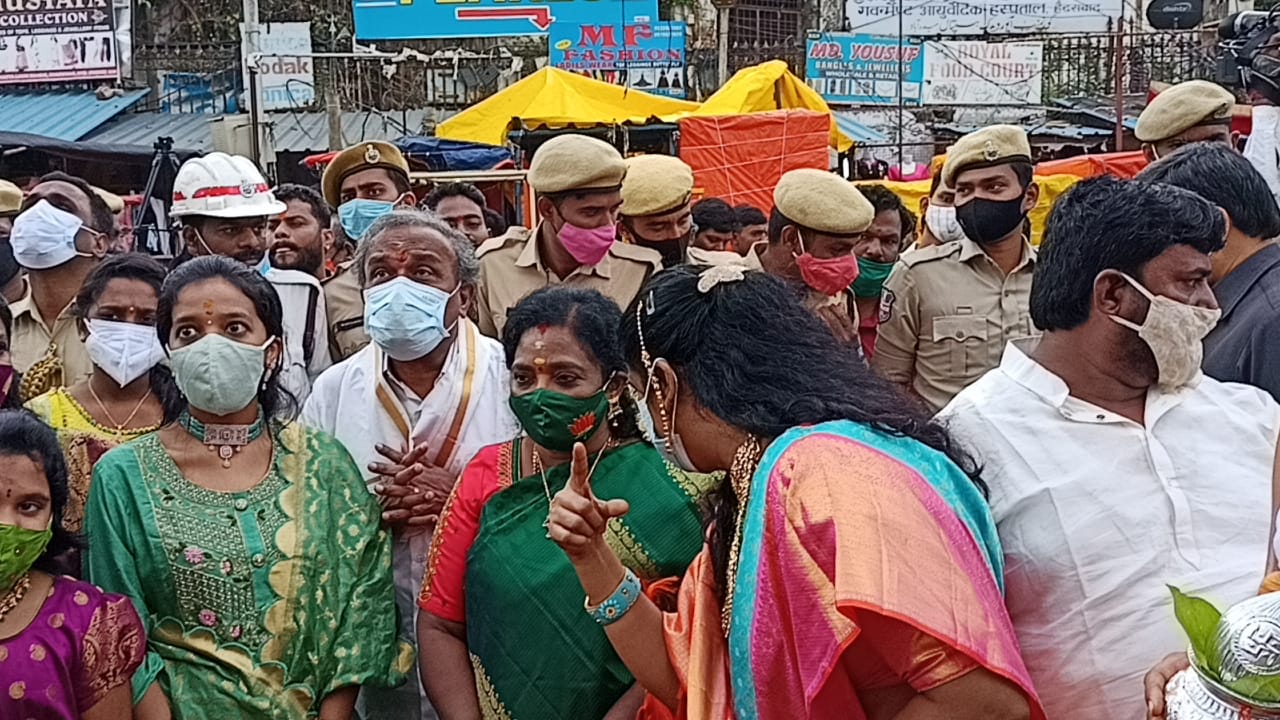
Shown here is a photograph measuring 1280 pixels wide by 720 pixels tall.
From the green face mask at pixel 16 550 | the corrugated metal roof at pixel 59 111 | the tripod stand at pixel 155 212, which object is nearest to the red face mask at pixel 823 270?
the green face mask at pixel 16 550

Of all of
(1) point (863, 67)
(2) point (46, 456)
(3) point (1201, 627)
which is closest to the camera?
(3) point (1201, 627)

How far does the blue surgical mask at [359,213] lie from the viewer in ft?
16.5

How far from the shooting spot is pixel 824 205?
436 centimetres

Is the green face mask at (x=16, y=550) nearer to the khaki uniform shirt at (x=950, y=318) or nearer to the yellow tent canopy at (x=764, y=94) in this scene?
the khaki uniform shirt at (x=950, y=318)

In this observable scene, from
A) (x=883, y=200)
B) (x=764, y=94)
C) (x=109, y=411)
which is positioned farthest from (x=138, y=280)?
(x=764, y=94)

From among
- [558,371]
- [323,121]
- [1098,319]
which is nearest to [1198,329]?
[1098,319]

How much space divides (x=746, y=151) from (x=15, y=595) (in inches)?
358

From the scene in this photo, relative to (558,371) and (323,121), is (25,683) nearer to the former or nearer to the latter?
(558,371)

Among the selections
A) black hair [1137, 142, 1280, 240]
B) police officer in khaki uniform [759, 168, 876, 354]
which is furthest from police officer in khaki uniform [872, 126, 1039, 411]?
black hair [1137, 142, 1280, 240]

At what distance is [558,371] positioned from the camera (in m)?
2.79

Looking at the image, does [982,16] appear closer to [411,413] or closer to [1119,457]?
[411,413]

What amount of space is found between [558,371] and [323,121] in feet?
55.3

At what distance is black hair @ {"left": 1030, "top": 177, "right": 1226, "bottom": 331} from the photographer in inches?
86.0

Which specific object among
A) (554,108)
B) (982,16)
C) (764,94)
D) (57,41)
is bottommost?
(554,108)
